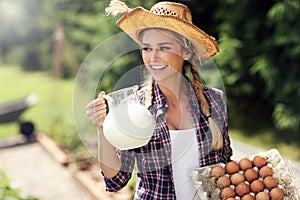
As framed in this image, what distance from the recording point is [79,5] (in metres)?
7.80

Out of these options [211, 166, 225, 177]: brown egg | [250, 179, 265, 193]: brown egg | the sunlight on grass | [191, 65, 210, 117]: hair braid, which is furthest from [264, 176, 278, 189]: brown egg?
the sunlight on grass

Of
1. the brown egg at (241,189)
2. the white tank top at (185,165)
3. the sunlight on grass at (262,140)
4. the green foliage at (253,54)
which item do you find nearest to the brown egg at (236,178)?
the brown egg at (241,189)

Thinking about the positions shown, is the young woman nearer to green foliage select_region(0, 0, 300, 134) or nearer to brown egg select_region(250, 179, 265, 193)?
brown egg select_region(250, 179, 265, 193)

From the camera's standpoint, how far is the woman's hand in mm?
1455

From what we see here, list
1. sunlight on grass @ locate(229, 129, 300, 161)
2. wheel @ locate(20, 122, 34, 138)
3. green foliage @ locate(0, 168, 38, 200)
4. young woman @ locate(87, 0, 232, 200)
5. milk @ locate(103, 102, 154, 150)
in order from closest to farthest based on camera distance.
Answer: milk @ locate(103, 102, 154, 150), young woman @ locate(87, 0, 232, 200), green foliage @ locate(0, 168, 38, 200), sunlight on grass @ locate(229, 129, 300, 161), wheel @ locate(20, 122, 34, 138)

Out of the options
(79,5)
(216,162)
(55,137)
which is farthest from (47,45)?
(216,162)

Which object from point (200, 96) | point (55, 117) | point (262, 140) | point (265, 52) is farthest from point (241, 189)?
point (55, 117)

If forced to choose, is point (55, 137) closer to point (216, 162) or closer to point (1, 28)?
point (216, 162)

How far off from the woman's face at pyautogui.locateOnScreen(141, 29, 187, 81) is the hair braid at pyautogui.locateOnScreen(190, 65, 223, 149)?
131 millimetres

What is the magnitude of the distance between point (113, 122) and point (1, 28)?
9286 mm

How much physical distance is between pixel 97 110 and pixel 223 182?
429 mm

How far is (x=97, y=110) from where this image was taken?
4.79 feet

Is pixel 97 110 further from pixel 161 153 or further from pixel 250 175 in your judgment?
pixel 250 175

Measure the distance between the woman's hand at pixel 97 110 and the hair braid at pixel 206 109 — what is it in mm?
322
